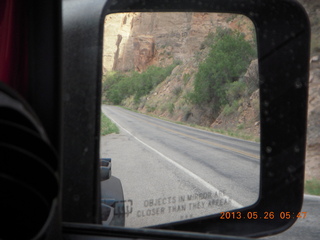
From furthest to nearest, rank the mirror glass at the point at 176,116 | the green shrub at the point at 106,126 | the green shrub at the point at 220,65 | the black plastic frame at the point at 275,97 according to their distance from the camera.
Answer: the green shrub at the point at 220,65 < the black plastic frame at the point at 275,97 < the mirror glass at the point at 176,116 < the green shrub at the point at 106,126

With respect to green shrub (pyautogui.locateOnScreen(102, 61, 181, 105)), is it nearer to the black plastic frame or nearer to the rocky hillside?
the rocky hillside

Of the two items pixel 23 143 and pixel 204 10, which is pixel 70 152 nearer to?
pixel 23 143

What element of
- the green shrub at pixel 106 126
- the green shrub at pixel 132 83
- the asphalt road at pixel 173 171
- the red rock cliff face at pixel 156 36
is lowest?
the asphalt road at pixel 173 171

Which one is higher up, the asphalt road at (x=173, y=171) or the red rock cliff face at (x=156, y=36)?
the red rock cliff face at (x=156, y=36)

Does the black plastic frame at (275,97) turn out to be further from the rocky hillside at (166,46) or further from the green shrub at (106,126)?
the green shrub at (106,126)

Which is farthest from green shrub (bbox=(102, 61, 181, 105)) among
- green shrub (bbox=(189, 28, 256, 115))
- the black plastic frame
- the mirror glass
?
the black plastic frame

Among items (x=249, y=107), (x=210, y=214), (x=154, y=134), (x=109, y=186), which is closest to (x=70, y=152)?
(x=109, y=186)

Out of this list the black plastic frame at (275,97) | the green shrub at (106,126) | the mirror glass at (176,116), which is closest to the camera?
the green shrub at (106,126)

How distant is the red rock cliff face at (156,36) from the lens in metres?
2.01

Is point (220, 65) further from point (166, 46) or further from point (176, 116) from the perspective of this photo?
point (166, 46)

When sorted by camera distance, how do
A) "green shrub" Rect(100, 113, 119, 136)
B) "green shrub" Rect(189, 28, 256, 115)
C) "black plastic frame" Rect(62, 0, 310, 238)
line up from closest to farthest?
"green shrub" Rect(100, 113, 119, 136) < "black plastic frame" Rect(62, 0, 310, 238) < "green shrub" Rect(189, 28, 256, 115)

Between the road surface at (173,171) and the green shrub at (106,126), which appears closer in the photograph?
the green shrub at (106,126)

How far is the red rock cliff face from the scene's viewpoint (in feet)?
6.58

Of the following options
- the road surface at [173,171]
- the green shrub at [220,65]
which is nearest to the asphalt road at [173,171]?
the road surface at [173,171]
